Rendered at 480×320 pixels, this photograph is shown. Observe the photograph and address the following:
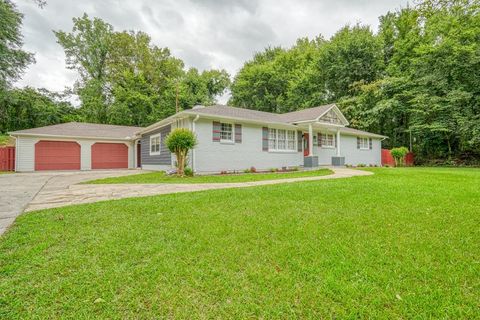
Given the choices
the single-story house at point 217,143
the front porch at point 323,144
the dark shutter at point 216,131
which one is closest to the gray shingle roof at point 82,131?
the single-story house at point 217,143

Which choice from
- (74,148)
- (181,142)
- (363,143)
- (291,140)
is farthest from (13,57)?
(363,143)

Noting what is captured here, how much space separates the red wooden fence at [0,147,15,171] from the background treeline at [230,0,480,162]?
74.8 feet

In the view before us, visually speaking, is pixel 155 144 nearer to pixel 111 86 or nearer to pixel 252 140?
pixel 252 140

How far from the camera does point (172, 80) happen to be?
28.6 meters

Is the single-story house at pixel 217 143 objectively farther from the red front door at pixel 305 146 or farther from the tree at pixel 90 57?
the tree at pixel 90 57

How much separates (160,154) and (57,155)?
7645 mm

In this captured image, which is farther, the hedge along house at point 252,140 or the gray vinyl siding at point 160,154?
the gray vinyl siding at point 160,154

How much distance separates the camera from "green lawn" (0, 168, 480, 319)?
1797 mm

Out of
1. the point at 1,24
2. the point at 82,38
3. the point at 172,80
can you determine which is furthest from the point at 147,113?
the point at 1,24

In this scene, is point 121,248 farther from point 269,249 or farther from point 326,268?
point 326,268

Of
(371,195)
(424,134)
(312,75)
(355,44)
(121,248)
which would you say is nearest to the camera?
(121,248)

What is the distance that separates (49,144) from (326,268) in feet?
62.3

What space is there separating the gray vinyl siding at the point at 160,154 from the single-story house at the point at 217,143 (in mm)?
36

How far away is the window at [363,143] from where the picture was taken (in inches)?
754
